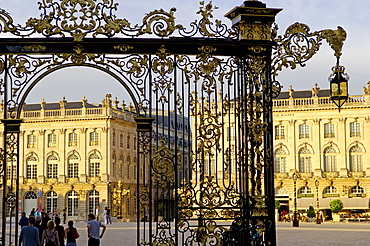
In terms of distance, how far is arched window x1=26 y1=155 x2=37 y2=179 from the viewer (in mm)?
59303

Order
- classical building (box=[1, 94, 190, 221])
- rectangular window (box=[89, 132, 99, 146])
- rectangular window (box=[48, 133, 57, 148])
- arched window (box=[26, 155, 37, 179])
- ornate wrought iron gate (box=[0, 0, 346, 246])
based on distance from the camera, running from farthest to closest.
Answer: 1. arched window (box=[26, 155, 37, 179])
2. rectangular window (box=[48, 133, 57, 148])
3. rectangular window (box=[89, 132, 99, 146])
4. classical building (box=[1, 94, 190, 221])
5. ornate wrought iron gate (box=[0, 0, 346, 246])

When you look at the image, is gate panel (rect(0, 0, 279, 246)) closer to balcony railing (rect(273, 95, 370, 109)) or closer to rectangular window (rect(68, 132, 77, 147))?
balcony railing (rect(273, 95, 370, 109))

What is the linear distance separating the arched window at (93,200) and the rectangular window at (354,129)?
808 inches

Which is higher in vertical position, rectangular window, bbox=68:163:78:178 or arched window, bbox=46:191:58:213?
rectangular window, bbox=68:163:78:178

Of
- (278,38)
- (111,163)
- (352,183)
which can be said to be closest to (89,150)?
(111,163)

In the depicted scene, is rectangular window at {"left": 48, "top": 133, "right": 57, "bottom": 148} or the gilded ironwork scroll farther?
rectangular window at {"left": 48, "top": 133, "right": 57, "bottom": 148}

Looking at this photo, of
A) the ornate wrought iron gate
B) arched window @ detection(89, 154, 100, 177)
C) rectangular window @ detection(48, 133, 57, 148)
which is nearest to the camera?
the ornate wrought iron gate

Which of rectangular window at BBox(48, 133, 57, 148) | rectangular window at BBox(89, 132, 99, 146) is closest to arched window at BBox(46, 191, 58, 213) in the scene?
rectangular window at BBox(48, 133, 57, 148)

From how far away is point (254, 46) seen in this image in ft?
32.2

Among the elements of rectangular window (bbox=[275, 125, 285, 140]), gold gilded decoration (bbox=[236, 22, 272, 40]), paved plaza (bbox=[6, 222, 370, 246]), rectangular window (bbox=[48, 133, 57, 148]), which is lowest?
paved plaza (bbox=[6, 222, 370, 246])

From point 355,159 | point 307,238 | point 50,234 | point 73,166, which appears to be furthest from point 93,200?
point 50,234

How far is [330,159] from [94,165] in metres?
18.7

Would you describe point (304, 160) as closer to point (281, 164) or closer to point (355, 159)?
point (281, 164)

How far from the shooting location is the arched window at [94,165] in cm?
5856
